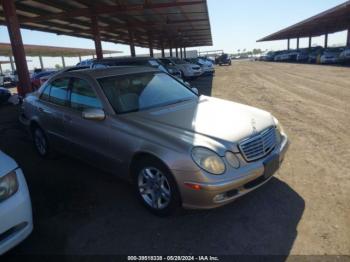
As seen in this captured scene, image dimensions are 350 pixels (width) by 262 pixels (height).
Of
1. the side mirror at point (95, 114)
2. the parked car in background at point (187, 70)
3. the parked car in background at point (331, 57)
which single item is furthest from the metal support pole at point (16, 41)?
the parked car in background at point (331, 57)

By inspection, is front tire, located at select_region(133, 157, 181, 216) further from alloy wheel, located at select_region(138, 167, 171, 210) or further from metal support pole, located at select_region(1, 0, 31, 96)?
metal support pole, located at select_region(1, 0, 31, 96)

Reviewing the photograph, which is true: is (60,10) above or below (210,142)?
above

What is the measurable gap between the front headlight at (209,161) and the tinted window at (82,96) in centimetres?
171

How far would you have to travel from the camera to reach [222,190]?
10.1 ft

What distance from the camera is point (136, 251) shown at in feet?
9.93

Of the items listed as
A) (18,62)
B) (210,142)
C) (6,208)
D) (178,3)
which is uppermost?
(178,3)

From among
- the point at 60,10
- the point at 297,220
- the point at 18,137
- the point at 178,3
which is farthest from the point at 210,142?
the point at 60,10

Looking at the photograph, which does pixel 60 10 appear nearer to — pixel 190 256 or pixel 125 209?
pixel 125 209

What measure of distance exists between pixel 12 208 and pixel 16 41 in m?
9.65

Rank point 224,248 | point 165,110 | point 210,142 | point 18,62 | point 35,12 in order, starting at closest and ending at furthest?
point 224,248 → point 210,142 → point 165,110 → point 18,62 → point 35,12

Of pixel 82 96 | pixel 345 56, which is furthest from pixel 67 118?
pixel 345 56

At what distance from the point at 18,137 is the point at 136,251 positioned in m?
5.62

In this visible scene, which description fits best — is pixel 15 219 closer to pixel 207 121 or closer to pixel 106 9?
pixel 207 121

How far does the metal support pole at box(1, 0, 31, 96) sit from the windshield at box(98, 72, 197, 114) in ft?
25.9
